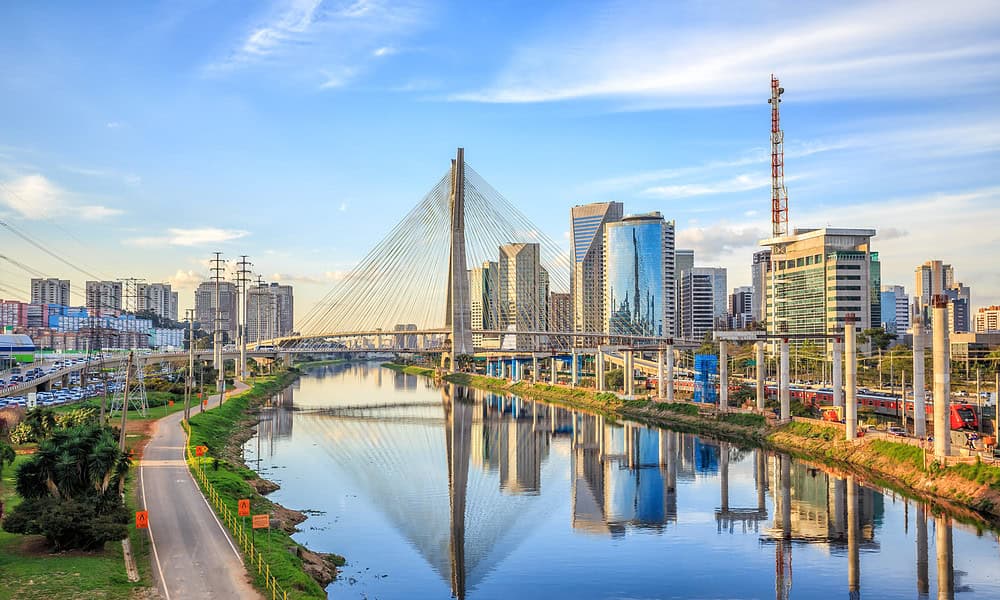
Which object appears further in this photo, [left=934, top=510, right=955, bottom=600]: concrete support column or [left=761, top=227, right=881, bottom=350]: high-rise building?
[left=761, top=227, right=881, bottom=350]: high-rise building

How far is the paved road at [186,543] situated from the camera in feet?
57.6

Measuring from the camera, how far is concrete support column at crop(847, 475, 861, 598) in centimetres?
2198

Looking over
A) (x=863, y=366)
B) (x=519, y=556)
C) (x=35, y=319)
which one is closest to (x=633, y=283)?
(x=863, y=366)

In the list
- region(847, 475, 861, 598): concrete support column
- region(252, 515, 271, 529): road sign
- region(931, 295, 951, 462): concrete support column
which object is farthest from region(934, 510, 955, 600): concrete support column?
region(252, 515, 271, 529): road sign

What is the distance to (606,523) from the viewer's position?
98.3 feet

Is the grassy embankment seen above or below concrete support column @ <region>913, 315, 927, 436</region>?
below

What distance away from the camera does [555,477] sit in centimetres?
3969

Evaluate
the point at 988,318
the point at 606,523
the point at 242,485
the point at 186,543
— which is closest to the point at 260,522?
the point at 186,543

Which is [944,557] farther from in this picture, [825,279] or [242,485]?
[825,279]

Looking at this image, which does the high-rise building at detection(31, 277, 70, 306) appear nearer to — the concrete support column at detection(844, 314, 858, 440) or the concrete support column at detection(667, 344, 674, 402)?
the concrete support column at detection(667, 344, 674, 402)

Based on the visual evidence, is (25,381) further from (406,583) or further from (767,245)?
(767,245)

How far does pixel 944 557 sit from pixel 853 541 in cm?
279

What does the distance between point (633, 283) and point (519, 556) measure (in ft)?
488

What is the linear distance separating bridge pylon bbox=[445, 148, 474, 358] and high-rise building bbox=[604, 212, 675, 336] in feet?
302
